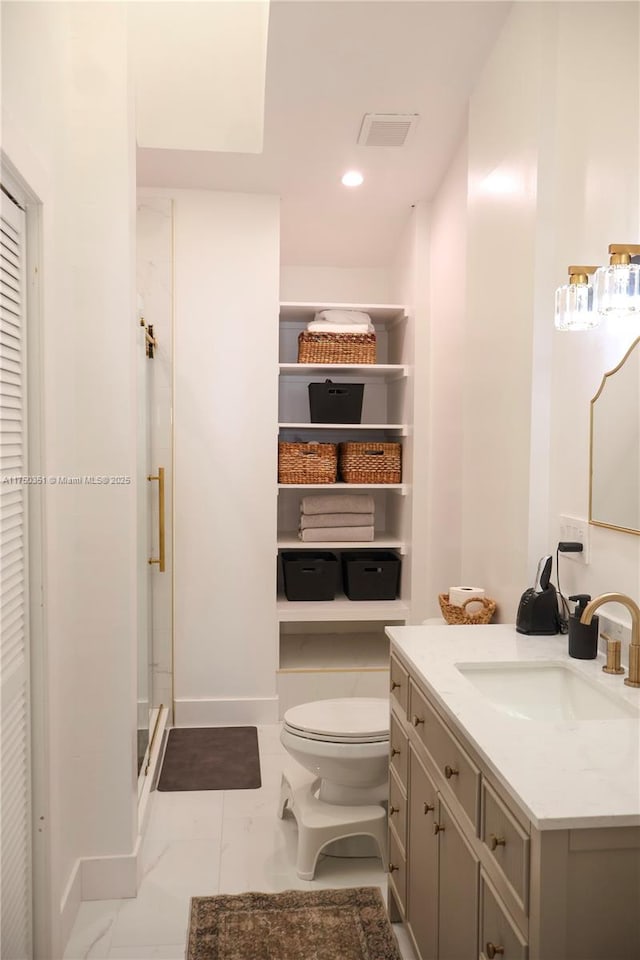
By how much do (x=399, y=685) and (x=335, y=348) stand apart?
2.23 metres

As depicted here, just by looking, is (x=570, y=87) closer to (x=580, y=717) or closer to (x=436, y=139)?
(x=436, y=139)

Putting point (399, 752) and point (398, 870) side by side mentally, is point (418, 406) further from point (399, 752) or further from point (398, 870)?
point (398, 870)

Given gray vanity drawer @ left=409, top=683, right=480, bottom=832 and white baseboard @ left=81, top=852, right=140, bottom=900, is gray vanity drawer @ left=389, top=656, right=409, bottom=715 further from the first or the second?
white baseboard @ left=81, top=852, right=140, bottom=900

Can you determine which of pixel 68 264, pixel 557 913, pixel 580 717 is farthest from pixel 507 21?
pixel 557 913

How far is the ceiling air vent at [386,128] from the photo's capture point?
285cm

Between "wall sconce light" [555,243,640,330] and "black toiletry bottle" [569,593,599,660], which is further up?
"wall sconce light" [555,243,640,330]

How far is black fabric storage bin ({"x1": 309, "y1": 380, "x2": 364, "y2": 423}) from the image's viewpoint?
3992mm

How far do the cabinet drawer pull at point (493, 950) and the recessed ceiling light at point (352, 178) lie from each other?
9.88ft

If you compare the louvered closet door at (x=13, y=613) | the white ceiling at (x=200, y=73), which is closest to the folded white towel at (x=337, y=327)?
the white ceiling at (x=200, y=73)

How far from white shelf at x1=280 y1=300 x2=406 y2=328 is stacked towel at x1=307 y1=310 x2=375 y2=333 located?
32mm

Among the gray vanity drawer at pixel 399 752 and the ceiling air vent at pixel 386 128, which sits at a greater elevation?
the ceiling air vent at pixel 386 128

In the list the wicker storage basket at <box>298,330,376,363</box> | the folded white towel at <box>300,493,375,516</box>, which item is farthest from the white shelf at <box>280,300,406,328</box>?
the folded white towel at <box>300,493,375,516</box>

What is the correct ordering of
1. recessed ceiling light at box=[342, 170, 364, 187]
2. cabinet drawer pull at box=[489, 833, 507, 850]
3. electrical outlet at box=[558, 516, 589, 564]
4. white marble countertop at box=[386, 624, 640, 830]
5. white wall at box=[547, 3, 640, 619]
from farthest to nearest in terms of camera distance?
recessed ceiling light at box=[342, 170, 364, 187], electrical outlet at box=[558, 516, 589, 564], white wall at box=[547, 3, 640, 619], cabinet drawer pull at box=[489, 833, 507, 850], white marble countertop at box=[386, 624, 640, 830]

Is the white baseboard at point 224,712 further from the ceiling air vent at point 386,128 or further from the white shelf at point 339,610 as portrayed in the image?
the ceiling air vent at point 386,128
